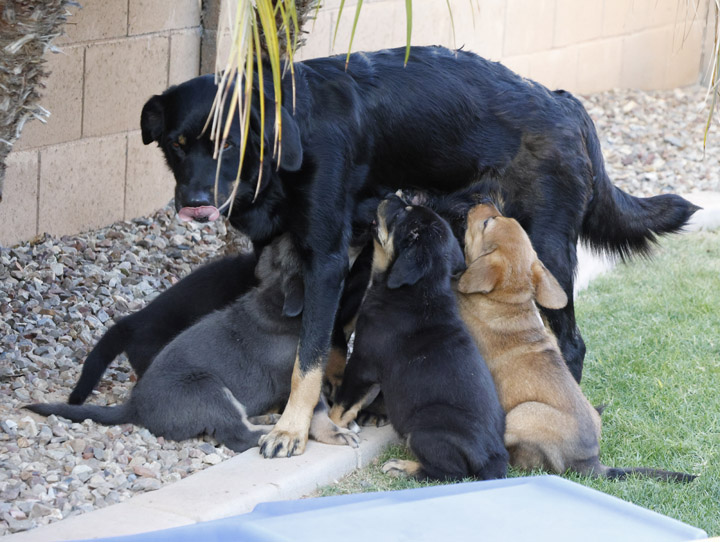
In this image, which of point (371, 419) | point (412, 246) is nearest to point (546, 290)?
point (412, 246)

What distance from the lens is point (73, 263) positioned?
598 cm

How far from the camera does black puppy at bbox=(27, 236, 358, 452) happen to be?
Answer: 418cm

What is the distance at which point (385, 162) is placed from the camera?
15.1 feet

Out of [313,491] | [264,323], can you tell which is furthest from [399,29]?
[313,491]

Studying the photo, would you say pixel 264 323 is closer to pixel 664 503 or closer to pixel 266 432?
pixel 266 432

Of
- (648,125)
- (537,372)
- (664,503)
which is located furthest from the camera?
(648,125)

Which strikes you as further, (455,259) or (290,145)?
(455,259)

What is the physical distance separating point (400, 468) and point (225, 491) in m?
0.80

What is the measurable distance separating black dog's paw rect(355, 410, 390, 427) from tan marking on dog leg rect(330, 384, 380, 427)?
12 centimetres

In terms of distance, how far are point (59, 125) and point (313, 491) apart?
10.9 feet

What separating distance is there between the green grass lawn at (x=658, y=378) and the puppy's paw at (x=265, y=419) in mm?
583

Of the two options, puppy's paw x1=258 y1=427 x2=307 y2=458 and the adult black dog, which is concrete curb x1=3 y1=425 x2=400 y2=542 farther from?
the adult black dog

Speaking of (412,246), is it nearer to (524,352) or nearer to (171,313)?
(524,352)

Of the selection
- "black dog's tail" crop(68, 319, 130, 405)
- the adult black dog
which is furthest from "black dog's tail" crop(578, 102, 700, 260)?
"black dog's tail" crop(68, 319, 130, 405)
